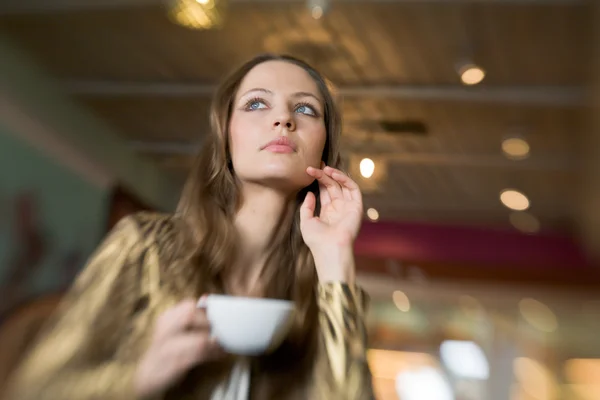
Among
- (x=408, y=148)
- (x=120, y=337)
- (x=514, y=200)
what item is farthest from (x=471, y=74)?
(x=120, y=337)

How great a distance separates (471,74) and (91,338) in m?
1.83

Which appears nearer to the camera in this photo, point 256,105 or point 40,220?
point 256,105

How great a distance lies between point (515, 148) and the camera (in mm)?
2680

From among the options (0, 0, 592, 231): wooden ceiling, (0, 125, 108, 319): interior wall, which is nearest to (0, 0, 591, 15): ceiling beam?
(0, 0, 592, 231): wooden ceiling

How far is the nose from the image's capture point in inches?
24.3

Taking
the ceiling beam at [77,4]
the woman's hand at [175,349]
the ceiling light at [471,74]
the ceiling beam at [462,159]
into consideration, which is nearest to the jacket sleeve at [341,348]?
the woman's hand at [175,349]

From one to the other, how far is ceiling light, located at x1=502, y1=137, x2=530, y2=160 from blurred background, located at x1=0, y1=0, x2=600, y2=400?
0.03 ft

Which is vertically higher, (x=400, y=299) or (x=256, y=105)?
(x=400, y=299)

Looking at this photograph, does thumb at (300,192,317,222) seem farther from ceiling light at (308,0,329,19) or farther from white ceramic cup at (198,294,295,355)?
ceiling light at (308,0,329,19)

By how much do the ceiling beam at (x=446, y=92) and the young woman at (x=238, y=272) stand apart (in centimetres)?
155

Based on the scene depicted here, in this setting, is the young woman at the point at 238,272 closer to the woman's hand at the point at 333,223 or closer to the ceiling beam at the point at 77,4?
the woman's hand at the point at 333,223

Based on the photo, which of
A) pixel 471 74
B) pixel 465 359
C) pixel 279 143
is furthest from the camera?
pixel 465 359

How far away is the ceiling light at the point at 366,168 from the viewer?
2.51 feet

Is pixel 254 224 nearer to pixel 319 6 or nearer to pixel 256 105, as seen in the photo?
pixel 256 105
